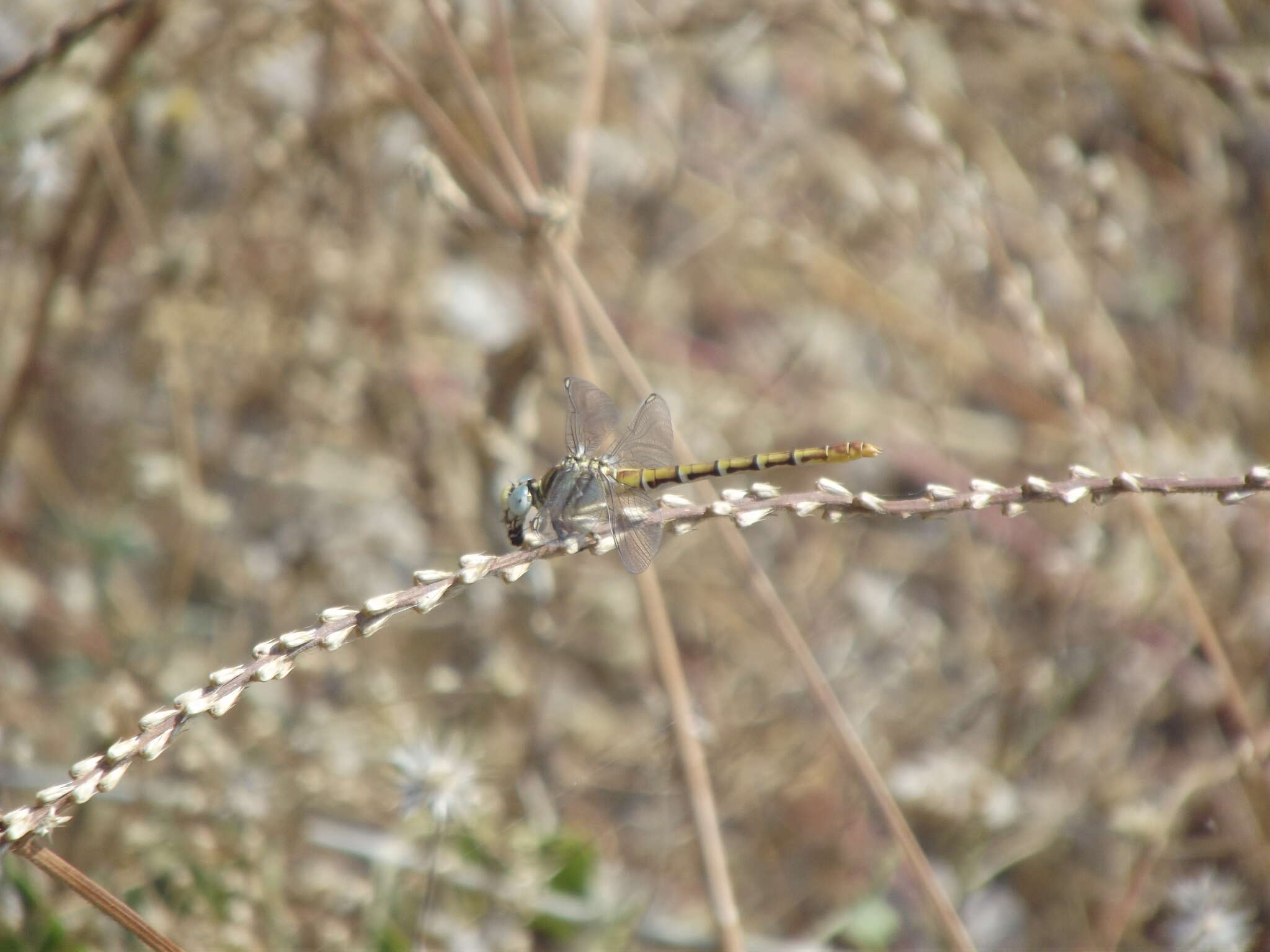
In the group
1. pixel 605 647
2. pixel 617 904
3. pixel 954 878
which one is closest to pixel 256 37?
pixel 605 647

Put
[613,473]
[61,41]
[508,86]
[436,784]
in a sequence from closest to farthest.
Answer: [61,41]
[436,784]
[613,473]
[508,86]

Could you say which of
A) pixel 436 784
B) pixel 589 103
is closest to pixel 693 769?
pixel 436 784

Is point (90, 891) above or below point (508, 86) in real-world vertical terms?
below

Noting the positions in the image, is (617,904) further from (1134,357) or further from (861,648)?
(1134,357)

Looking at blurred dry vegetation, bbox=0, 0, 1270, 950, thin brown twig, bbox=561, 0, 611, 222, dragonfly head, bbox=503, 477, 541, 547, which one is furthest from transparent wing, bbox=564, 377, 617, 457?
thin brown twig, bbox=561, 0, 611, 222

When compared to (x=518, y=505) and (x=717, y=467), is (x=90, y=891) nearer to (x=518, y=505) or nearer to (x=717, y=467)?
(x=518, y=505)

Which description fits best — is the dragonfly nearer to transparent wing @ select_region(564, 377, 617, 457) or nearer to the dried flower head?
transparent wing @ select_region(564, 377, 617, 457)
